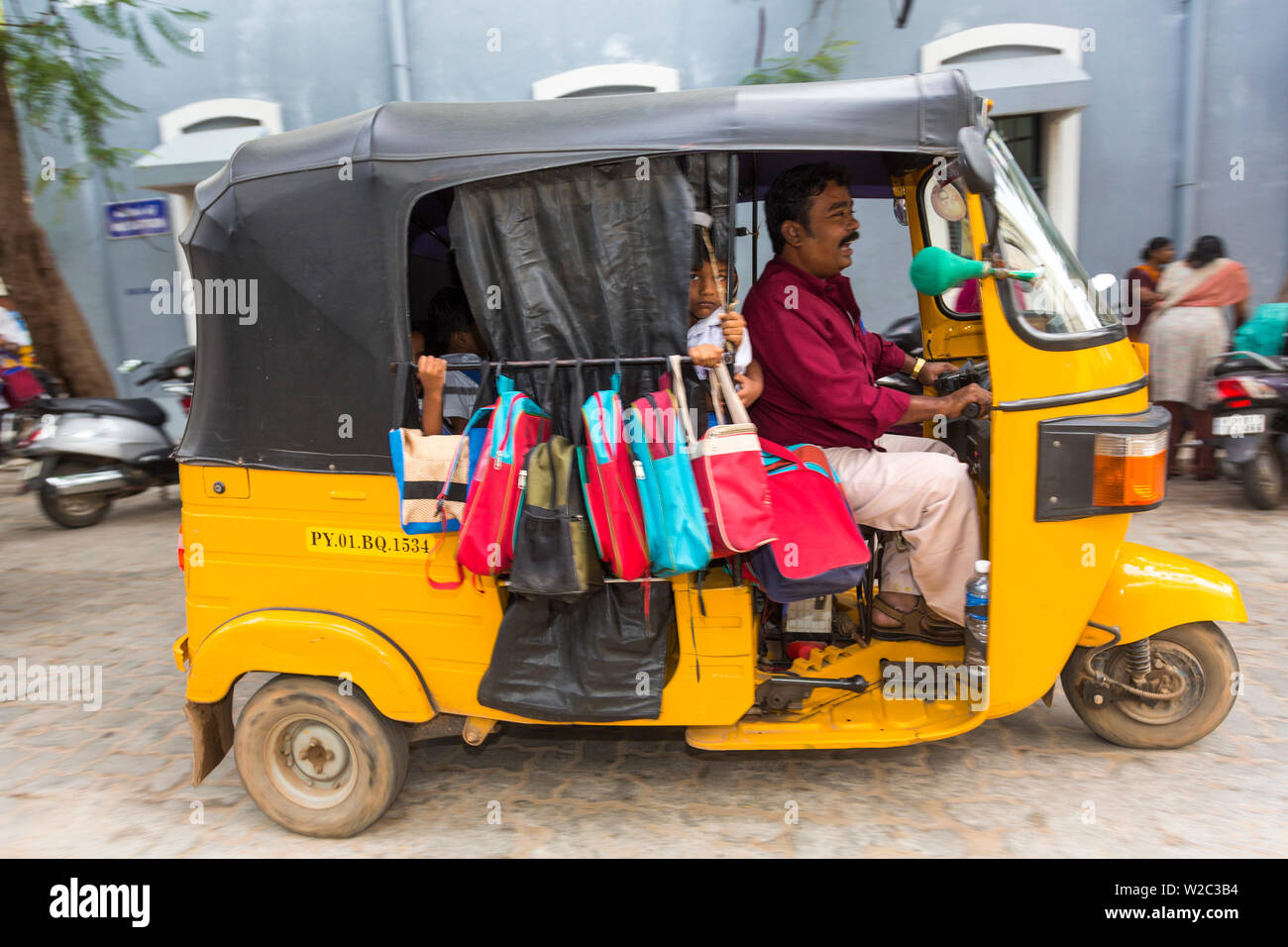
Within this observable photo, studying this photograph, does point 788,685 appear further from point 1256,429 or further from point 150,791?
point 1256,429

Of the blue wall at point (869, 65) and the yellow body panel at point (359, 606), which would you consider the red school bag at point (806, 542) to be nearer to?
the yellow body panel at point (359, 606)

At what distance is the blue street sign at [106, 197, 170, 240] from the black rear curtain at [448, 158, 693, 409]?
28.2 ft

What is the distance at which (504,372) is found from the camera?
2.95m

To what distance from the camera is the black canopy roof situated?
278 centimetres

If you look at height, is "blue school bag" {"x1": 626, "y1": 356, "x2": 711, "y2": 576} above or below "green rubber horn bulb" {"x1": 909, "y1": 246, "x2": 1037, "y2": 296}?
below

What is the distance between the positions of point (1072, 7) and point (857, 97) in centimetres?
690

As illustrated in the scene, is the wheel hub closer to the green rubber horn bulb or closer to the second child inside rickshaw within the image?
the second child inside rickshaw

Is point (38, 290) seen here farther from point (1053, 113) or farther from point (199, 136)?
point (1053, 113)

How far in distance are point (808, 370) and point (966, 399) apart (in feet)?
1.71

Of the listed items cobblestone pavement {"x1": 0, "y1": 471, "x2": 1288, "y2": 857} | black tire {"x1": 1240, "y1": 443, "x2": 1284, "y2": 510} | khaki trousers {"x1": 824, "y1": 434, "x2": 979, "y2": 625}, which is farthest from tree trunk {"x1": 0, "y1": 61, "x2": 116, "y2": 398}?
black tire {"x1": 1240, "y1": 443, "x2": 1284, "y2": 510}

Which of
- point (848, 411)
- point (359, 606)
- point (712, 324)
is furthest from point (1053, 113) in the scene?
point (359, 606)

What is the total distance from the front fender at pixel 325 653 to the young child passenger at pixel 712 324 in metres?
1.35

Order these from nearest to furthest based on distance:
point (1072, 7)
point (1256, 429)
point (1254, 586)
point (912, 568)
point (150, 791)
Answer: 1. point (912, 568)
2. point (150, 791)
3. point (1254, 586)
4. point (1256, 429)
5. point (1072, 7)

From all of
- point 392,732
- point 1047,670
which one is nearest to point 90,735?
point 392,732
